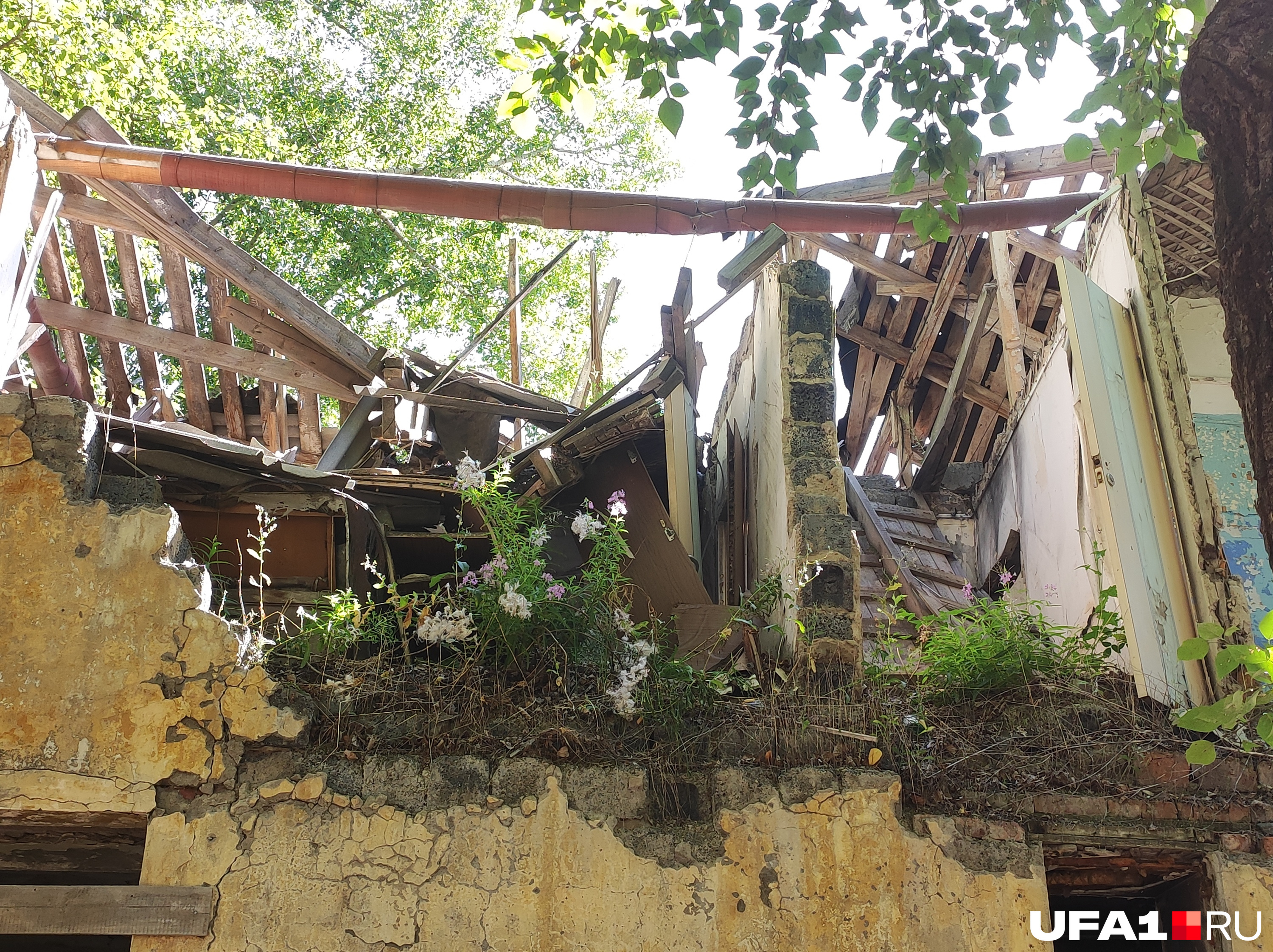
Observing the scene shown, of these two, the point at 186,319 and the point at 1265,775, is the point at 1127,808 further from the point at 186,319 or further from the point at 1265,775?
the point at 186,319

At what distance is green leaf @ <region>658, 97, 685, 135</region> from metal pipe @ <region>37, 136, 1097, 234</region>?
204 centimetres

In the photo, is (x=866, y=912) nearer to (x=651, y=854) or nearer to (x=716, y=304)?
(x=651, y=854)

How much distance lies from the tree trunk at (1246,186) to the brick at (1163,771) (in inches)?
97.0

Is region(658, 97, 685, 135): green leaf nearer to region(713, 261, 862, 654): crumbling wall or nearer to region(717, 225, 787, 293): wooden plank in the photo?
region(713, 261, 862, 654): crumbling wall

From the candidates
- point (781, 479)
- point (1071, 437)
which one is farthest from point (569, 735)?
point (1071, 437)

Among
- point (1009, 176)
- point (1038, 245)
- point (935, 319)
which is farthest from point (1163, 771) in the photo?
point (935, 319)

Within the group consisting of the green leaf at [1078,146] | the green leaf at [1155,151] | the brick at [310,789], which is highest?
the green leaf at [1155,151]

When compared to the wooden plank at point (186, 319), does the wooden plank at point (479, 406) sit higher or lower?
lower

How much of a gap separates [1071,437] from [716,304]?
7.70ft

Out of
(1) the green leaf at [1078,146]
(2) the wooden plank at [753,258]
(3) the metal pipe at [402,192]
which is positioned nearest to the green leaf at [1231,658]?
(1) the green leaf at [1078,146]

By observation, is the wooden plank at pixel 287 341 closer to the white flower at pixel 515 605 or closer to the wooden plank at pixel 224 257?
the wooden plank at pixel 224 257

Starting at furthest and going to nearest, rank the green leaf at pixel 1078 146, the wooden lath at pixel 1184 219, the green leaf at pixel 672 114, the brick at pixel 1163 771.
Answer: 1. the wooden lath at pixel 1184 219
2. the brick at pixel 1163 771
3. the green leaf at pixel 672 114
4. the green leaf at pixel 1078 146

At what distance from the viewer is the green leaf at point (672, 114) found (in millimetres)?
3771

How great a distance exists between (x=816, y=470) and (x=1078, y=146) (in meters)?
1.98
